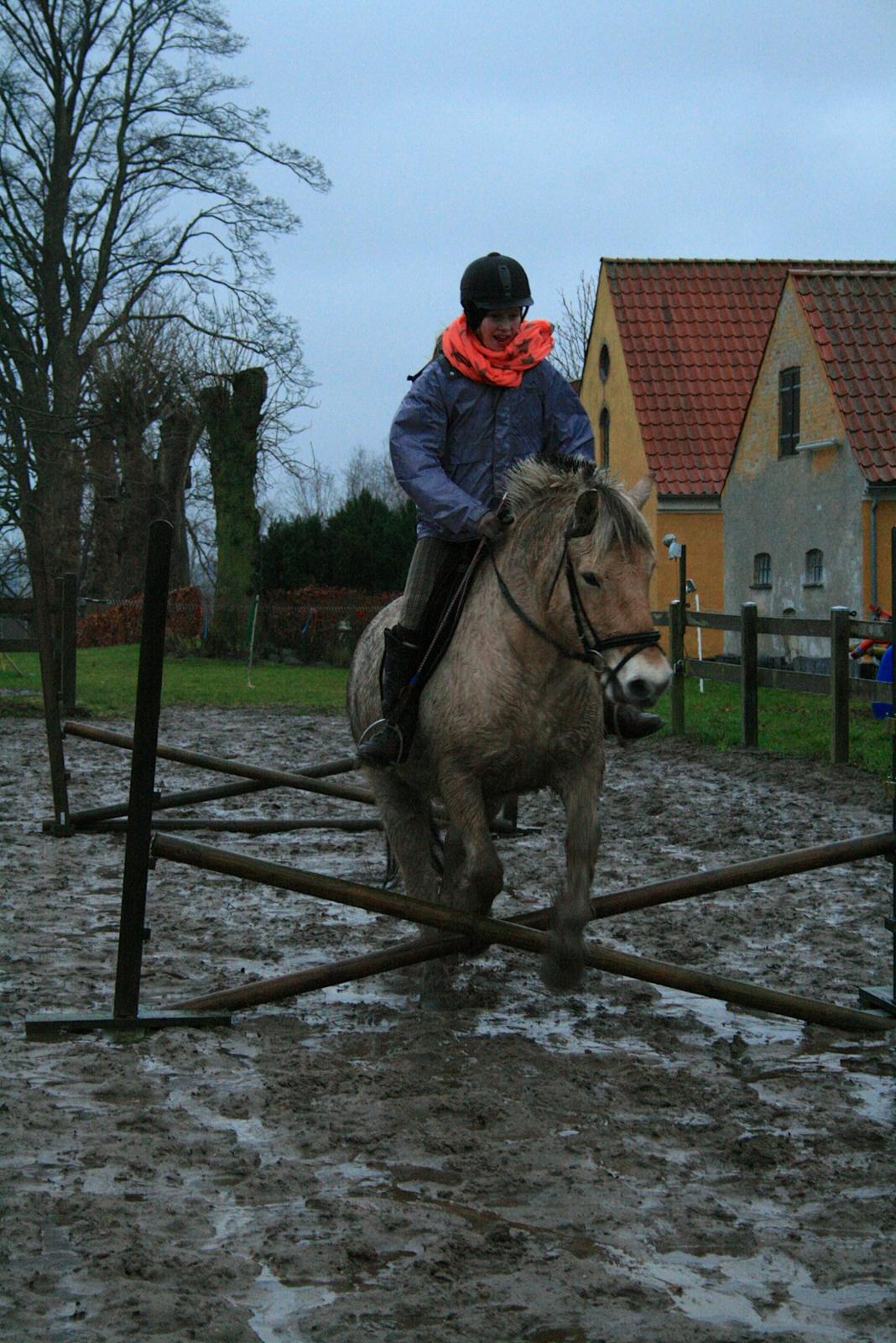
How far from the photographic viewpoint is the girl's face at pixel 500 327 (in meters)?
5.40

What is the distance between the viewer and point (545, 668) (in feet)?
16.3

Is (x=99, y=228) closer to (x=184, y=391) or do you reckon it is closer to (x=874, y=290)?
(x=184, y=391)

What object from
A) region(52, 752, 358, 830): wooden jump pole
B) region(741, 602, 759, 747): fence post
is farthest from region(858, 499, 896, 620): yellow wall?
region(52, 752, 358, 830): wooden jump pole

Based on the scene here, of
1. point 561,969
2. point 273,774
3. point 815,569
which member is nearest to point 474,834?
point 561,969

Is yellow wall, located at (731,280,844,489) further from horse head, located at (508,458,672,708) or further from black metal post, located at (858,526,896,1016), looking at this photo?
horse head, located at (508,458,672,708)

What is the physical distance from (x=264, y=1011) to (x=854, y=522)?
799 inches

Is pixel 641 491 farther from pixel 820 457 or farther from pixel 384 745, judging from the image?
pixel 820 457

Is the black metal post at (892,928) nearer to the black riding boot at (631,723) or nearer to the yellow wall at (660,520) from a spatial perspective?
the black riding boot at (631,723)

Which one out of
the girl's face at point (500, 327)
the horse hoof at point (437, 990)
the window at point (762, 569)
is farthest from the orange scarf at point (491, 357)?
the window at point (762, 569)

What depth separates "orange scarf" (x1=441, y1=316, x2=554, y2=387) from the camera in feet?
17.8

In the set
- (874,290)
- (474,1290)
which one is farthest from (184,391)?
(474,1290)

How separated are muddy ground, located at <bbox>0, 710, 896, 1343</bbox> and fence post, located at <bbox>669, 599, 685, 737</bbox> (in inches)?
362

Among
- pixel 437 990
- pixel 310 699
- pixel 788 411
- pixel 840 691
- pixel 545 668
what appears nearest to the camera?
pixel 545 668

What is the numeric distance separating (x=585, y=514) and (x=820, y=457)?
72.0 ft
